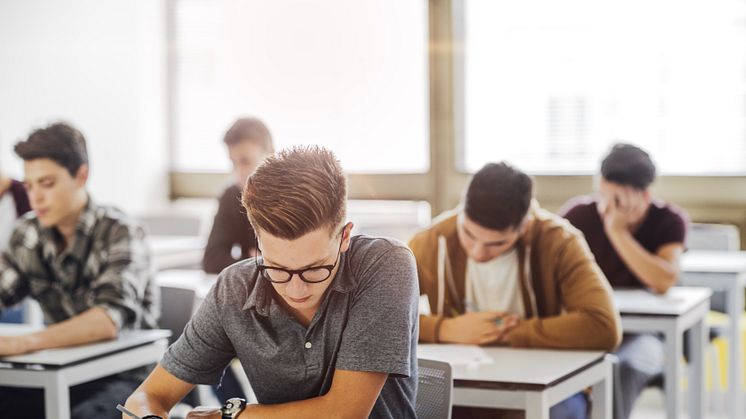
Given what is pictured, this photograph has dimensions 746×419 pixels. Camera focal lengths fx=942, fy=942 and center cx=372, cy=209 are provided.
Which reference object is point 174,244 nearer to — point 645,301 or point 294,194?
point 645,301

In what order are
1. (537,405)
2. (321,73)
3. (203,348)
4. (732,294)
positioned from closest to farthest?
(203,348)
(537,405)
(732,294)
(321,73)

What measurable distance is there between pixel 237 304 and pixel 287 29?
4.45 meters

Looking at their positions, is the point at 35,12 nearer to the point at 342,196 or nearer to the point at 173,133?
the point at 173,133

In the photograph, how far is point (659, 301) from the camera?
11.3 feet

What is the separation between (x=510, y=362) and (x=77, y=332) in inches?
48.9

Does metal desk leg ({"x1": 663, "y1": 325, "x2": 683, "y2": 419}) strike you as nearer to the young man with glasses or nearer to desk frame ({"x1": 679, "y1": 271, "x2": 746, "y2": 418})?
desk frame ({"x1": 679, "y1": 271, "x2": 746, "y2": 418})

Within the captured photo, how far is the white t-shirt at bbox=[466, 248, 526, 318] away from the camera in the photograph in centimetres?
286

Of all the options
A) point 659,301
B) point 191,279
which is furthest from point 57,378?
point 659,301

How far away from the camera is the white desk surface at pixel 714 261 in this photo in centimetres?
403

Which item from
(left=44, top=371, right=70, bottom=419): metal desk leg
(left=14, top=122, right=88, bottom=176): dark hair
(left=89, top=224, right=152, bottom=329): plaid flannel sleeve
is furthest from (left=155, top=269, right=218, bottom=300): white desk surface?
(left=44, top=371, right=70, bottom=419): metal desk leg

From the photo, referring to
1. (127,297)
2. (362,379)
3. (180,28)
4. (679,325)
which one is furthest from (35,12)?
(362,379)

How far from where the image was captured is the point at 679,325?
3201mm

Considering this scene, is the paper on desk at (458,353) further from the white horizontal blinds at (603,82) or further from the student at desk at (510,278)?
the white horizontal blinds at (603,82)

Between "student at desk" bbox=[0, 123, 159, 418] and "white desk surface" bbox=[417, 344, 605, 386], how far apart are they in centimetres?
92
